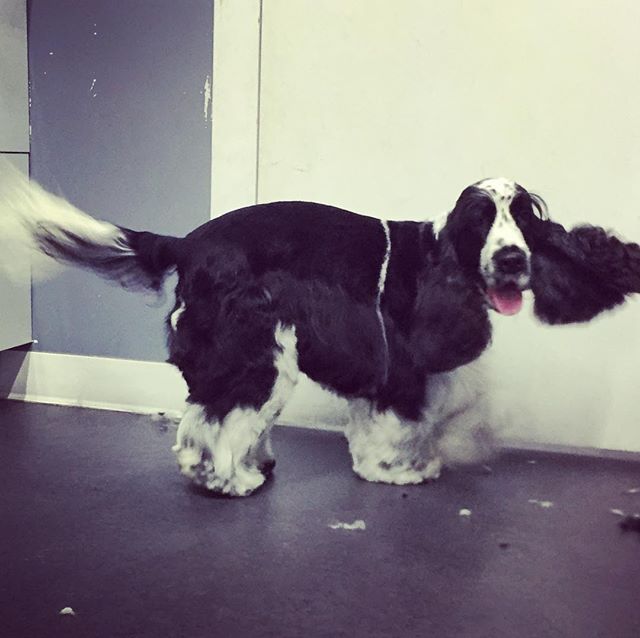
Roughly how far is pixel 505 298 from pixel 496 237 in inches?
4.2

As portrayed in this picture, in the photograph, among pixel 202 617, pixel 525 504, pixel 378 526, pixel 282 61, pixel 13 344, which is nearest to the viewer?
pixel 202 617

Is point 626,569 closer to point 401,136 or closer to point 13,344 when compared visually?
point 401,136

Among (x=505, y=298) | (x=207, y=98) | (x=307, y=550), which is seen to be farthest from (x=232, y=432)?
(x=207, y=98)

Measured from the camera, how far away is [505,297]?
1354mm

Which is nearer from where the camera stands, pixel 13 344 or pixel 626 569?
pixel 626 569

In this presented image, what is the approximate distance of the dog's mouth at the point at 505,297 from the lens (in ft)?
4.41

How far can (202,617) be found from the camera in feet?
3.18

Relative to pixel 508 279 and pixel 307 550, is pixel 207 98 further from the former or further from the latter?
pixel 307 550

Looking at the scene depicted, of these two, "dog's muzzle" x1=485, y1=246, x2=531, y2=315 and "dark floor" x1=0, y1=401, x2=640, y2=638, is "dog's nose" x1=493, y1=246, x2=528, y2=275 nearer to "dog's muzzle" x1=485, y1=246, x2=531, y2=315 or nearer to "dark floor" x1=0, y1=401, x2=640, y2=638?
"dog's muzzle" x1=485, y1=246, x2=531, y2=315

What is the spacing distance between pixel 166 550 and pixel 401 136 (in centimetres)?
100

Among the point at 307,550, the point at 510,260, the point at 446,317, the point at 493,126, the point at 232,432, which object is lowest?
the point at 307,550

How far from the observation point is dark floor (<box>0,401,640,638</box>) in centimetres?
A: 98

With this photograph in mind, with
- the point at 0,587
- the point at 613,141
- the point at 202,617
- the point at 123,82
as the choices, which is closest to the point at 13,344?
the point at 123,82

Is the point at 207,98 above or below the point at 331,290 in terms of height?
above
